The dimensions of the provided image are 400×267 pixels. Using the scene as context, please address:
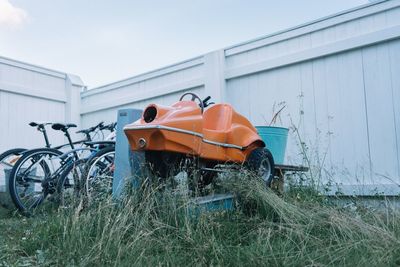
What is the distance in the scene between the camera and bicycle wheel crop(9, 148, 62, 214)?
3.41 metres

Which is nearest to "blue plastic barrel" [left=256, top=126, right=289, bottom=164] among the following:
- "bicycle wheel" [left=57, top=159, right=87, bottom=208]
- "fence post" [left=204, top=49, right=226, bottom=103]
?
"fence post" [left=204, top=49, right=226, bottom=103]

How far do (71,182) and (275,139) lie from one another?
5.93 feet

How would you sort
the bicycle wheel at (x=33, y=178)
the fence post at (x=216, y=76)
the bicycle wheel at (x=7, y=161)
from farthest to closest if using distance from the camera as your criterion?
the fence post at (x=216, y=76) < the bicycle wheel at (x=7, y=161) < the bicycle wheel at (x=33, y=178)

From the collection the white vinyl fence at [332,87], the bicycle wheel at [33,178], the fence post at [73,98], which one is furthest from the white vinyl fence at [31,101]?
the white vinyl fence at [332,87]

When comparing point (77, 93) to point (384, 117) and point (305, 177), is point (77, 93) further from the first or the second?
point (384, 117)

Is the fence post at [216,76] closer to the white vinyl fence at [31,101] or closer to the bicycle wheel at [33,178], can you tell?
the bicycle wheel at [33,178]

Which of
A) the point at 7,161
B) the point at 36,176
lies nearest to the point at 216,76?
the point at 36,176

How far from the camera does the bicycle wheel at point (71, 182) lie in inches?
117

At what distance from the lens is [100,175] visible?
3311 millimetres

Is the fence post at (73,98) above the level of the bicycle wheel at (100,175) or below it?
above

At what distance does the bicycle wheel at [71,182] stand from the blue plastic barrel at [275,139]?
5.12ft

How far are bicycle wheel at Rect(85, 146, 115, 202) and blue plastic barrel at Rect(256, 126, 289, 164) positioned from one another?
1.34 metres

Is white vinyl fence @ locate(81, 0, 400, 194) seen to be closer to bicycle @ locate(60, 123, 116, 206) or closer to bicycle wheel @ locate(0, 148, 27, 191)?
bicycle @ locate(60, 123, 116, 206)

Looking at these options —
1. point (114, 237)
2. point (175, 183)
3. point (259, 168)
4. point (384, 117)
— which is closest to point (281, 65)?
point (384, 117)
